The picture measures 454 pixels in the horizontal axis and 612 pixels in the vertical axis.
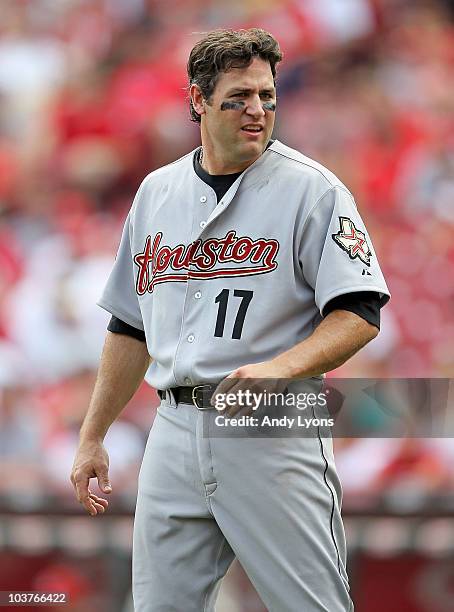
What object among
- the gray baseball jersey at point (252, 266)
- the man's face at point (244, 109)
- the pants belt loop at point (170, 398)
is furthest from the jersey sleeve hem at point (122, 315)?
the man's face at point (244, 109)

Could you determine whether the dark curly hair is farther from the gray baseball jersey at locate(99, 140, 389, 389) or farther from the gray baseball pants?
the gray baseball pants

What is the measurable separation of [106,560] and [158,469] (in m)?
1.64

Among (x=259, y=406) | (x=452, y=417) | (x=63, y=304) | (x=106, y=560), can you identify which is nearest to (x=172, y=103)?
(x=63, y=304)

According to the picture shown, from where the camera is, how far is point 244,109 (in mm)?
2146

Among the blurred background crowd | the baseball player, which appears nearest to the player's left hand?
the baseball player

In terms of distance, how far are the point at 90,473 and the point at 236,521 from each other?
40 centimetres

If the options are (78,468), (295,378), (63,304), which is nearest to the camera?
(295,378)

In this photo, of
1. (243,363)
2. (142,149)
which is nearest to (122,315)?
(243,363)

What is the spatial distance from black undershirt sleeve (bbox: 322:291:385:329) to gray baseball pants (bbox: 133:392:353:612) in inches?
10.6

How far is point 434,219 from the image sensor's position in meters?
5.31

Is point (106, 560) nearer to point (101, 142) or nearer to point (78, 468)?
point (78, 468)

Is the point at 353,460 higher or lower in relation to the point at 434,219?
lower

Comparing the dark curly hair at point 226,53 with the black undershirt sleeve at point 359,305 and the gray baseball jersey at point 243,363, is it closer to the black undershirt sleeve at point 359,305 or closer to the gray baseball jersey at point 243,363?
the gray baseball jersey at point 243,363

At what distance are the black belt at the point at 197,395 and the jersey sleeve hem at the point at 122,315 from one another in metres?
0.27
